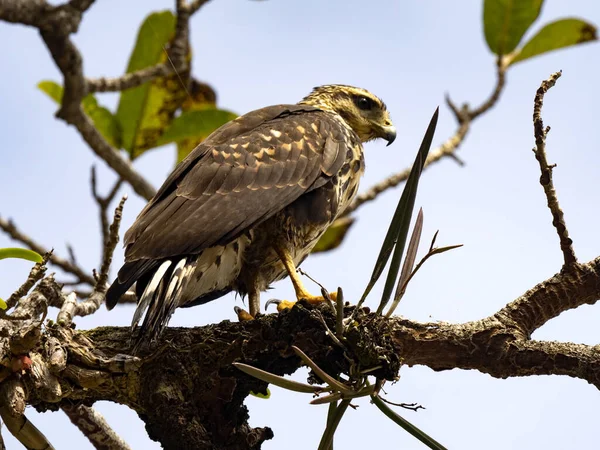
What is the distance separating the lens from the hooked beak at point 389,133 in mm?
5605

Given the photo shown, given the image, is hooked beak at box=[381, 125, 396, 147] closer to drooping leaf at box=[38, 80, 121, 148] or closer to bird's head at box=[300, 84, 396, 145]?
bird's head at box=[300, 84, 396, 145]

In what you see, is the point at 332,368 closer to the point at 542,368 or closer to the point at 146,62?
the point at 542,368

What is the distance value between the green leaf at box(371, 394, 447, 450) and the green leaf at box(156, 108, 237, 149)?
11.0 ft

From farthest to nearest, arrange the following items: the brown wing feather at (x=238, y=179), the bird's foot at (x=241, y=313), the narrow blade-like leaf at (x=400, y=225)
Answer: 1. the bird's foot at (x=241, y=313)
2. the brown wing feather at (x=238, y=179)
3. the narrow blade-like leaf at (x=400, y=225)

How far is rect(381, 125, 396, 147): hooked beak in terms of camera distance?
561 centimetres

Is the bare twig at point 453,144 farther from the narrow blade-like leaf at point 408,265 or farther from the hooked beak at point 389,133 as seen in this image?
the narrow blade-like leaf at point 408,265

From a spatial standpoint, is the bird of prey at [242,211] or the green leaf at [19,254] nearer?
the green leaf at [19,254]

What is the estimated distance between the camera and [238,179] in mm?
4355

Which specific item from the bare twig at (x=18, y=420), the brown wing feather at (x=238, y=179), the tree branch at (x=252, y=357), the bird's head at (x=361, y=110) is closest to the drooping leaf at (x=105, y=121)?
the bird's head at (x=361, y=110)

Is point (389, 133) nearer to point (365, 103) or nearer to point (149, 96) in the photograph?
point (365, 103)

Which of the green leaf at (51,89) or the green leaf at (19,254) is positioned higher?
the green leaf at (51,89)

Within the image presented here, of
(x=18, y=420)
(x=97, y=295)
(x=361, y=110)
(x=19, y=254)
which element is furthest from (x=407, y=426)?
(x=361, y=110)

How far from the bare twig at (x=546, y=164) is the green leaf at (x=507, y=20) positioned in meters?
3.71

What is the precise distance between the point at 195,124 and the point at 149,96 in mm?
428
